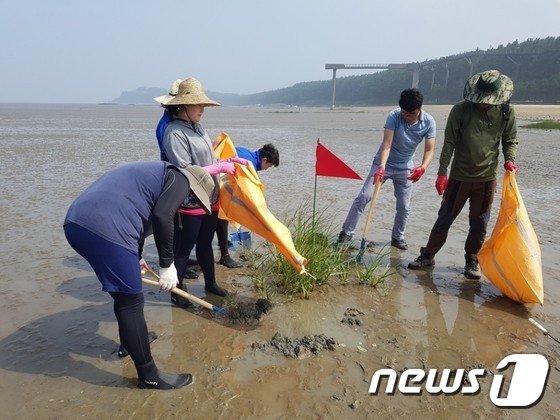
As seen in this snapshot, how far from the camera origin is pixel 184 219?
3373mm

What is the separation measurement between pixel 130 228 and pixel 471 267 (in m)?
3.64

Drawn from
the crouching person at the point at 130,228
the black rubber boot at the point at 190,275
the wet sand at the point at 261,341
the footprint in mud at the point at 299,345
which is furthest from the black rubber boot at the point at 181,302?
the crouching person at the point at 130,228

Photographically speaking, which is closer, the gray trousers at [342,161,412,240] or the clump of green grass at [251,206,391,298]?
the clump of green grass at [251,206,391,298]

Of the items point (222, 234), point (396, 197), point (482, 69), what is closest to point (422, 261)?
point (396, 197)

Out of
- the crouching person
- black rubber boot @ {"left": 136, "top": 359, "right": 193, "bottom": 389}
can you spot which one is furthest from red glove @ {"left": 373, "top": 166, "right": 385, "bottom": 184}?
black rubber boot @ {"left": 136, "top": 359, "right": 193, "bottom": 389}

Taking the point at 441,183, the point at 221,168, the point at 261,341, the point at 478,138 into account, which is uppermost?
the point at 478,138

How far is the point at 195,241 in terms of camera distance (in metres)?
3.54

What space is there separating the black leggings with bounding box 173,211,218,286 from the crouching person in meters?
0.76

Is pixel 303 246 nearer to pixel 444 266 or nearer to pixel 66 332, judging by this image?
pixel 444 266

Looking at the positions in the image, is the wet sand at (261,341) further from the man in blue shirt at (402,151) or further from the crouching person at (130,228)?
the man in blue shirt at (402,151)

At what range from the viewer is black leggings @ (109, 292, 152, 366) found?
246 cm

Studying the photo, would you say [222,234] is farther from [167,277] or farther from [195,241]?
[167,277]

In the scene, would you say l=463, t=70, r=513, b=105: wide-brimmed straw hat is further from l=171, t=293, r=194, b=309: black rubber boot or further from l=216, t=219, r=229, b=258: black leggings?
l=171, t=293, r=194, b=309: black rubber boot

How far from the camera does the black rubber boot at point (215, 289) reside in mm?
3996
